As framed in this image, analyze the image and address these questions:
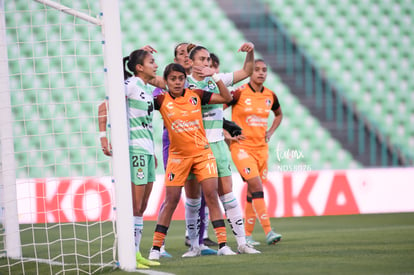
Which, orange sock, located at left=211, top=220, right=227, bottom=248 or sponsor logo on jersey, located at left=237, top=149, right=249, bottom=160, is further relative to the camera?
sponsor logo on jersey, located at left=237, top=149, right=249, bottom=160

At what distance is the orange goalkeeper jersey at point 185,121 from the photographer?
4.80m

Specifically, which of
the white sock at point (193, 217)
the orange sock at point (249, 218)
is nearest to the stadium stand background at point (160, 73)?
the orange sock at point (249, 218)

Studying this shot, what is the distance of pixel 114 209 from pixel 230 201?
3.92ft

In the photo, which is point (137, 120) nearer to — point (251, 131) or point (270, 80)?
point (251, 131)

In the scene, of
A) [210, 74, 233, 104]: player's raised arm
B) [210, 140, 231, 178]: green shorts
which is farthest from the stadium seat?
[210, 74, 233, 104]: player's raised arm

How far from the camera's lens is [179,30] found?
46.4 feet

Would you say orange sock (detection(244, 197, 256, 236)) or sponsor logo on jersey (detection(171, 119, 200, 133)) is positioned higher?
sponsor logo on jersey (detection(171, 119, 200, 133))

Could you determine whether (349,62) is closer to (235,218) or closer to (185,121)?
(235,218)

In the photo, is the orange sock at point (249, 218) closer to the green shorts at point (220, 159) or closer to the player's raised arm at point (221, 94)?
the green shorts at point (220, 159)

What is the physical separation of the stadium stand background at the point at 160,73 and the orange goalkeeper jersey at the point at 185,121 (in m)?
7.36

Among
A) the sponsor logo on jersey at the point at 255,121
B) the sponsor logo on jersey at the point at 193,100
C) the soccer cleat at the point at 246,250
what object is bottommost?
the soccer cleat at the point at 246,250

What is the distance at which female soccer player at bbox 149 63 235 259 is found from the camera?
15.8ft

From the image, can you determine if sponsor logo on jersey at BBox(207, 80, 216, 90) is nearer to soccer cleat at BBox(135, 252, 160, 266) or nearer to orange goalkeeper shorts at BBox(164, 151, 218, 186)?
orange goalkeeper shorts at BBox(164, 151, 218, 186)

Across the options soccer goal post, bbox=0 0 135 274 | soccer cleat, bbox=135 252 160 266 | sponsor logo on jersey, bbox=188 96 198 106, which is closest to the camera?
soccer goal post, bbox=0 0 135 274
